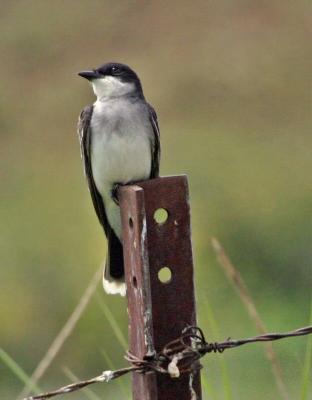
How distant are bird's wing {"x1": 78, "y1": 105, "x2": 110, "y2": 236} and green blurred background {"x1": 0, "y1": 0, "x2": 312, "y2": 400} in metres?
0.56

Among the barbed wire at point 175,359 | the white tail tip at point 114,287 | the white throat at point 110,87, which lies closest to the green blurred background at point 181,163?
the white tail tip at point 114,287

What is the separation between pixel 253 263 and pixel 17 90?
552 cm

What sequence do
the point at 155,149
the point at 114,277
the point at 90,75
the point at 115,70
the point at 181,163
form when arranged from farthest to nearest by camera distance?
the point at 181,163 < the point at 115,70 < the point at 90,75 < the point at 155,149 < the point at 114,277

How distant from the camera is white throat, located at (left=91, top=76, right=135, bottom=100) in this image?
23.2 ft

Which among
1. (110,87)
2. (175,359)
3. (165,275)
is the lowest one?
(175,359)

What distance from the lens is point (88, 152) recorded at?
6.92 meters

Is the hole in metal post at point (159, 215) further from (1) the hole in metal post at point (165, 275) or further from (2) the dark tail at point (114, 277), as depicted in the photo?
(2) the dark tail at point (114, 277)

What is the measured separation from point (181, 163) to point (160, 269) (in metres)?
7.18

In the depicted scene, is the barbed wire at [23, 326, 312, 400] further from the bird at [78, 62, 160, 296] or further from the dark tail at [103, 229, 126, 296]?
the bird at [78, 62, 160, 296]

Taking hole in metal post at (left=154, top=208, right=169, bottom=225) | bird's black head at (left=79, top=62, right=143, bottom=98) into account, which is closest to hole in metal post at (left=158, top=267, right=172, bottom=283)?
hole in metal post at (left=154, top=208, right=169, bottom=225)

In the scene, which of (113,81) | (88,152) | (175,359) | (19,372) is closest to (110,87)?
(113,81)

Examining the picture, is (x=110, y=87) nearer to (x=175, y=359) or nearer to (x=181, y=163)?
(x=175, y=359)

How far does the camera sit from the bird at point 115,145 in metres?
6.75

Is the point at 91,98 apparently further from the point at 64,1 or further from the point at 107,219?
the point at 107,219
